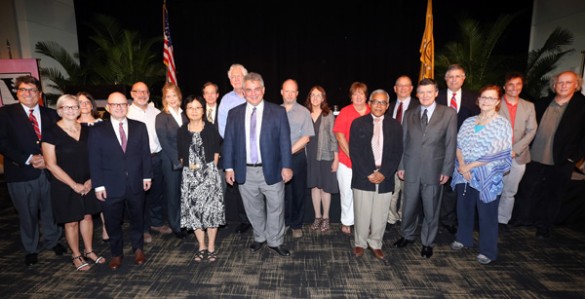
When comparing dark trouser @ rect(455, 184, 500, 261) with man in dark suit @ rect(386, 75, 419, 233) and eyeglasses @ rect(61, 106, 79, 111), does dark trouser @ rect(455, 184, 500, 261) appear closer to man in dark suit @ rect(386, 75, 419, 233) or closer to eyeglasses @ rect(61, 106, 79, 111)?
man in dark suit @ rect(386, 75, 419, 233)

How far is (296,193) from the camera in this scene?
12.0 feet

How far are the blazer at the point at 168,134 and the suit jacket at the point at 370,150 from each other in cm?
186

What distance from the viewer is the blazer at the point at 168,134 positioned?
3.35 m

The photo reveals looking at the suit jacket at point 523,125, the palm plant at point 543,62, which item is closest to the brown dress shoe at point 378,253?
the suit jacket at point 523,125

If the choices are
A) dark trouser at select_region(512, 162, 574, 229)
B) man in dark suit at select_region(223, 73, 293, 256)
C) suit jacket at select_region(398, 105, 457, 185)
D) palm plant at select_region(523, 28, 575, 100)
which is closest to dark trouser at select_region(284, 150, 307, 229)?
man in dark suit at select_region(223, 73, 293, 256)

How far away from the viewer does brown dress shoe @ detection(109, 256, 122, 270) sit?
300cm

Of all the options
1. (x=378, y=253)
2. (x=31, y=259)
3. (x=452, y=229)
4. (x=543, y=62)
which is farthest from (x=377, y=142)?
(x=543, y=62)

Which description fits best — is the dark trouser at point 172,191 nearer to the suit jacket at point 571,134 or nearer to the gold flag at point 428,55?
the suit jacket at point 571,134

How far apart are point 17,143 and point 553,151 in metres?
5.59

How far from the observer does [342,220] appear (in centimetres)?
377

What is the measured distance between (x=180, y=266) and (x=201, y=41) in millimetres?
6878

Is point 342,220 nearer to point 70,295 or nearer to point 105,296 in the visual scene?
point 105,296

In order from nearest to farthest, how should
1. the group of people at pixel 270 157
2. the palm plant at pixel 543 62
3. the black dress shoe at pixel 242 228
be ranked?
the group of people at pixel 270 157
the black dress shoe at pixel 242 228
the palm plant at pixel 543 62

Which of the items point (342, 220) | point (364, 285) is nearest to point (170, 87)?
point (342, 220)
